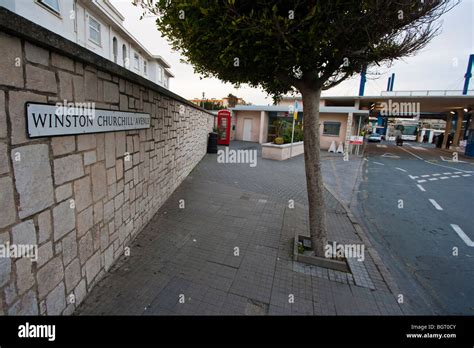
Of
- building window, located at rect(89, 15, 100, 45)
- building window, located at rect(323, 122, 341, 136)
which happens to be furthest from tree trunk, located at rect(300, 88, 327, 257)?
building window, located at rect(323, 122, 341, 136)

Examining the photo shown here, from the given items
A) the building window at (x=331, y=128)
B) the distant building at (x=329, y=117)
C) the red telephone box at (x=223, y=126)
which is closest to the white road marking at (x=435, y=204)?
the distant building at (x=329, y=117)

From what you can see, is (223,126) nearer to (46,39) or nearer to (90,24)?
(90,24)

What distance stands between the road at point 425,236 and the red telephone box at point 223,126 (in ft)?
31.5

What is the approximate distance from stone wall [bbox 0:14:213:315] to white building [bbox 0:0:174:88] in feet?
30.6

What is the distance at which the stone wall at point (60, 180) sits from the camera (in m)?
1.70

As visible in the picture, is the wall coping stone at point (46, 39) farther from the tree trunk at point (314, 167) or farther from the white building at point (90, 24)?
the white building at point (90, 24)

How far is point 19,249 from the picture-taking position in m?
1.80

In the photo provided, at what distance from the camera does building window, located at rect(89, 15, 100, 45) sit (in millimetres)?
13836

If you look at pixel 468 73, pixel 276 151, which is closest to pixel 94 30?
pixel 276 151

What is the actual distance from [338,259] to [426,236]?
2704 mm

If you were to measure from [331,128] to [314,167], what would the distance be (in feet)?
Result: 60.0

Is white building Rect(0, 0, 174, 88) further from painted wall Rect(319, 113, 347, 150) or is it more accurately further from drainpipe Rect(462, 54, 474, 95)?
drainpipe Rect(462, 54, 474, 95)

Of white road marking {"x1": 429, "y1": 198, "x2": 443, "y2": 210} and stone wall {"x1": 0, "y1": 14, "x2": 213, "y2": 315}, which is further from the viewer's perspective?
white road marking {"x1": 429, "y1": 198, "x2": 443, "y2": 210}
